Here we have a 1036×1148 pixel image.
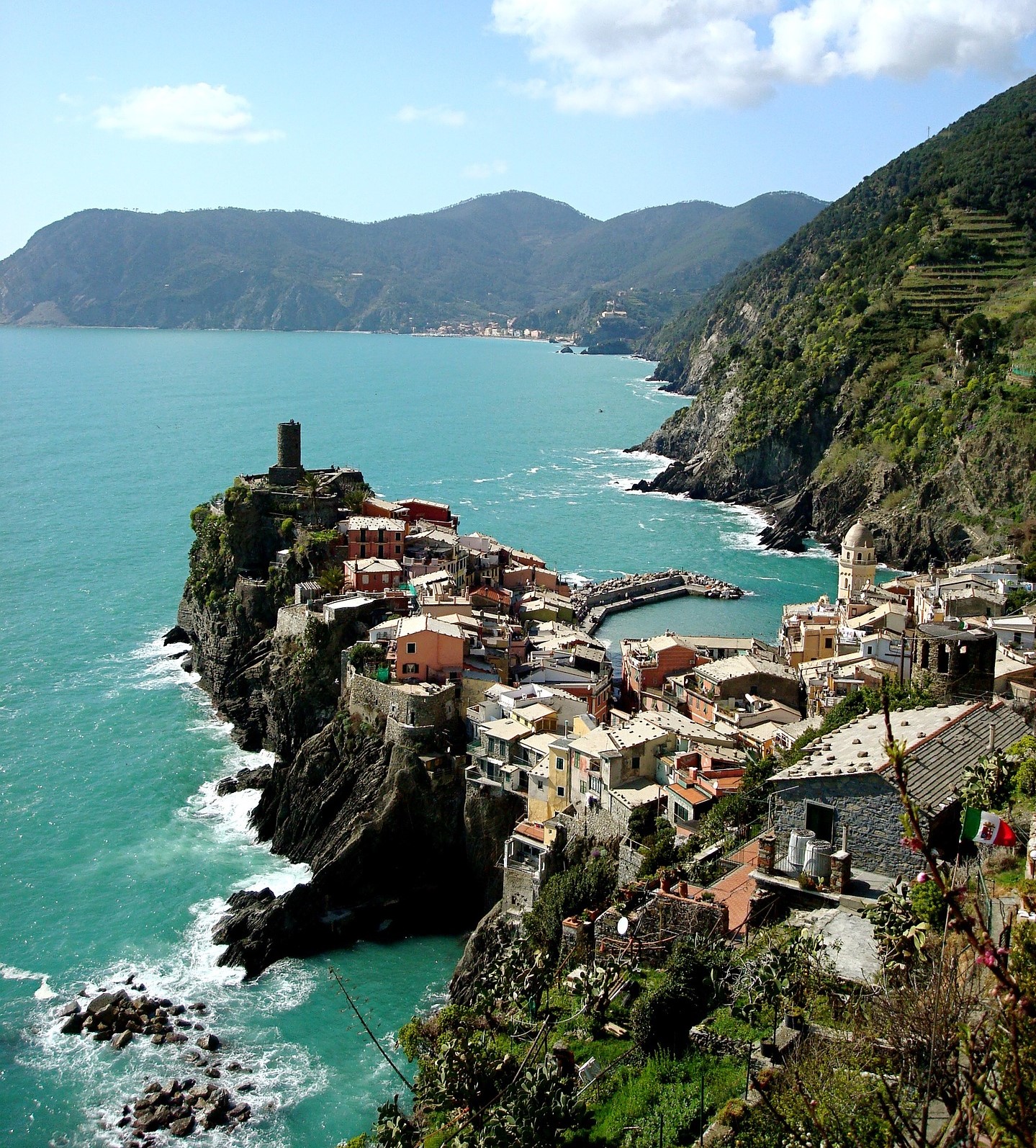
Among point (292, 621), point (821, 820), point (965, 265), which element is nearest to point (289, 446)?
point (292, 621)

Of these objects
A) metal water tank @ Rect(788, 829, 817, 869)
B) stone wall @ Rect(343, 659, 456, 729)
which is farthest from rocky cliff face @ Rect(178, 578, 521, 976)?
metal water tank @ Rect(788, 829, 817, 869)

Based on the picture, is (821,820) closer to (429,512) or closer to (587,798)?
(587,798)

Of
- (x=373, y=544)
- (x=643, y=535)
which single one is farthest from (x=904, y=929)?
(x=643, y=535)

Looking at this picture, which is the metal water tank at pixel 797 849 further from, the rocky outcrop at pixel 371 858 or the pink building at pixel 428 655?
the pink building at pixel 428 655

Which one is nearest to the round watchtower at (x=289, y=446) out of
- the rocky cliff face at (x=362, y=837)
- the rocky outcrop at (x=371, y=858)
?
the rocky cliff face at (x=362, y=837)

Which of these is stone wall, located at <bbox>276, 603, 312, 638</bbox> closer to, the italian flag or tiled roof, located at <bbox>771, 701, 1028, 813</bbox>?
tiled roof, located at <bbox>771, 701, 1028, 813</bbox>
